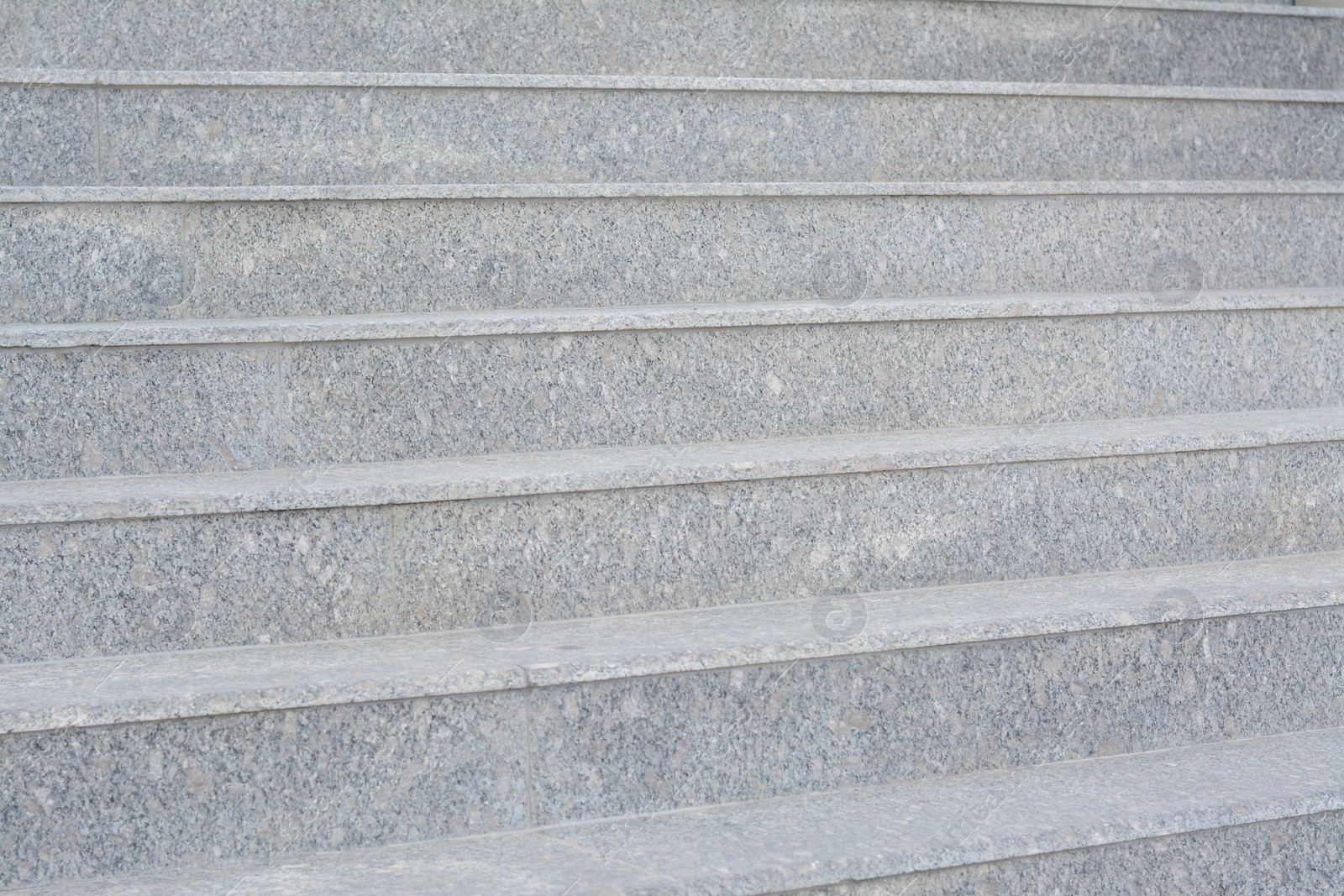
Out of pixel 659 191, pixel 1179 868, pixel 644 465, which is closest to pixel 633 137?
pixel 659 191

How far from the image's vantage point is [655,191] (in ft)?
6.69

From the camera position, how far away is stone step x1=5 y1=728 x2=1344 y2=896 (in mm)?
1272

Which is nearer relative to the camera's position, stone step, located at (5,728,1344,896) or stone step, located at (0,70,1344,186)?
stone step, located at (5,728,1344,896)

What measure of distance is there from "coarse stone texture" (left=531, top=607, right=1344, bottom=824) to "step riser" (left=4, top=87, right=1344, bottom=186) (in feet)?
3.53

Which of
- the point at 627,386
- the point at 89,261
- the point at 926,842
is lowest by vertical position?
the point at 926,842

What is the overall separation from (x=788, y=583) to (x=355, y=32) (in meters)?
1.31

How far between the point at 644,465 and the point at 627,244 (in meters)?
0.52

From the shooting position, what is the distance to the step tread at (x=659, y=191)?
188 centimetres

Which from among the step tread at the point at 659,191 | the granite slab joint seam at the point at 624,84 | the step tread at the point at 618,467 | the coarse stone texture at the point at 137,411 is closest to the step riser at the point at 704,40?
the granite slab joint seam at the point at 624,84

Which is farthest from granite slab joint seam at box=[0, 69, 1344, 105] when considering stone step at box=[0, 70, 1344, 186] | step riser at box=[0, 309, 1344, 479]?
step riser at box=[0, 309, 1344, 479]

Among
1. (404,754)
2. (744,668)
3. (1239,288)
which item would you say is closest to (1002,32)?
(1239,288)
